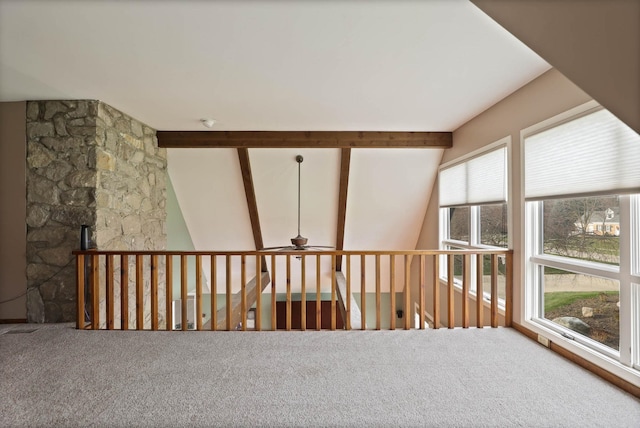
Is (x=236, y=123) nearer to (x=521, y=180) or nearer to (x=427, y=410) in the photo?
(x=521, y=180)

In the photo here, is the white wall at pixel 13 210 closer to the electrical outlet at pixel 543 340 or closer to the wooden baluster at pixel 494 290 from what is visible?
the wooden baluster at pixel 494 290

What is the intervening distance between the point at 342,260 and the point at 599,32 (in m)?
5.54

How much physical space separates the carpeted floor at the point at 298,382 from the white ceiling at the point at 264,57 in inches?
91.8

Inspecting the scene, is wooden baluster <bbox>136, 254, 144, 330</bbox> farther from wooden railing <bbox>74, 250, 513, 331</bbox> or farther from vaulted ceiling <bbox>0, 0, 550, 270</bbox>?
vaulted ceiling <bbox>0, 0, 550, 270</bbox>

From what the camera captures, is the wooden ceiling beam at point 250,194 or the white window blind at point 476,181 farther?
the wooden ceiling beam at point 250,194

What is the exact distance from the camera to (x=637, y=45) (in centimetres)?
83

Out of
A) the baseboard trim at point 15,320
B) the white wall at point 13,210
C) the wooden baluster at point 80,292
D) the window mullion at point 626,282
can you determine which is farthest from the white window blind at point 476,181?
the baseboard trim at point 15,320

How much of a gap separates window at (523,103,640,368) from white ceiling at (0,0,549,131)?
2.28ft

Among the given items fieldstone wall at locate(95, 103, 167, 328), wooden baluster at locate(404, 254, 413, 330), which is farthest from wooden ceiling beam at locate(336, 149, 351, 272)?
fieldstone wall at locate(95, 103, 167, 328)

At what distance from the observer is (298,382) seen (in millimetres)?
2094

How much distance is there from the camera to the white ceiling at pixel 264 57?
180cm

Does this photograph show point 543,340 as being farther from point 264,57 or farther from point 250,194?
point 250,194

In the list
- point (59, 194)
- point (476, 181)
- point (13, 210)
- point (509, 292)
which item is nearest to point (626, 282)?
point (509, 292)

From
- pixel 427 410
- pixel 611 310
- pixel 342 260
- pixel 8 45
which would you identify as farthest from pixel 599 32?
pixel 342 260
